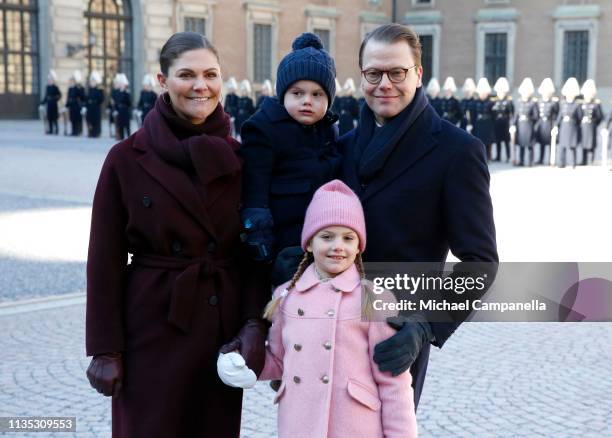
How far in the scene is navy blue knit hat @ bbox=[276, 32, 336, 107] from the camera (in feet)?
9.53

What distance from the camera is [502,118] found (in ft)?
74.3

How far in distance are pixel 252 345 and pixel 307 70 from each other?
890 millimetres

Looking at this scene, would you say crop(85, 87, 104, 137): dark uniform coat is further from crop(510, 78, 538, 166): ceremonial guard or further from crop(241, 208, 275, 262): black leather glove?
crop(241, 208, 275, 262): black leather glove

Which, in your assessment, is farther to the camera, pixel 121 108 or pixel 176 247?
pixel 121 108

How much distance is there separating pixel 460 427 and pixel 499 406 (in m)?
0.38

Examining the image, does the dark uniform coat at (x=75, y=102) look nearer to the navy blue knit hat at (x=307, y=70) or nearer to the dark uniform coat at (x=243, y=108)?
the dark uniform coat at (x=243, y=108)

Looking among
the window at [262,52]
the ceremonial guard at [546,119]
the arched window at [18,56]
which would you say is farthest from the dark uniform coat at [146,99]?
the ceremonial guard at [546,119]

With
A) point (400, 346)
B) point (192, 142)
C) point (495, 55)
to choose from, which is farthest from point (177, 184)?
point (495, 55)

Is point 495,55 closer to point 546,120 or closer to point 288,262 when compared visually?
point 546,120

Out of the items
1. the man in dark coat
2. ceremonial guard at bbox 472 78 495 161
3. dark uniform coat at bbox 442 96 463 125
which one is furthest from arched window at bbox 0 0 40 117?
the man in dark coat

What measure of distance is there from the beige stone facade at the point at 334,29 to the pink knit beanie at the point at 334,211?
27512mm

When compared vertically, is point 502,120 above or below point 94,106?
below

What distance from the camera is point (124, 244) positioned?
2.88m

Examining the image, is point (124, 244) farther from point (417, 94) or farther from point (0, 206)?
point (0, 206)
